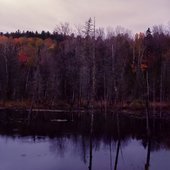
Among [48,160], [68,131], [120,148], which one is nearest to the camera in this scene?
[48,160]

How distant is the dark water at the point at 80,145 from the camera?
30.0 meters

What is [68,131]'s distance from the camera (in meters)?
45.8

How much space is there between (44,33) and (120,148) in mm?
130273

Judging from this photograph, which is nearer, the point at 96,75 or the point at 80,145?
the point at 80,145

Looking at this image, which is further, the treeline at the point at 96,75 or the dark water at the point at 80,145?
the treeline at the point at 96,75

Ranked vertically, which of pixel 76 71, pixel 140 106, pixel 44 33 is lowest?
pixel 140 106

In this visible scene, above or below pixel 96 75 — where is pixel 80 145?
below

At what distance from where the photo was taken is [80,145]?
124 feet

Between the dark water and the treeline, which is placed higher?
the treeline

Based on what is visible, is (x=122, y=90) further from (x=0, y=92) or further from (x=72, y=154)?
(x=72, y=154)

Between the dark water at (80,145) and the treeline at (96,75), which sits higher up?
the treeline at (96,75)

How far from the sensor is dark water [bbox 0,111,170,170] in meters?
30.0

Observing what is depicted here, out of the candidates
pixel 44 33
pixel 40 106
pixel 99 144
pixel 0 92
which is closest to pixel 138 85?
pixel 40 106

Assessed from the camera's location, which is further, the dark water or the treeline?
the treeline
